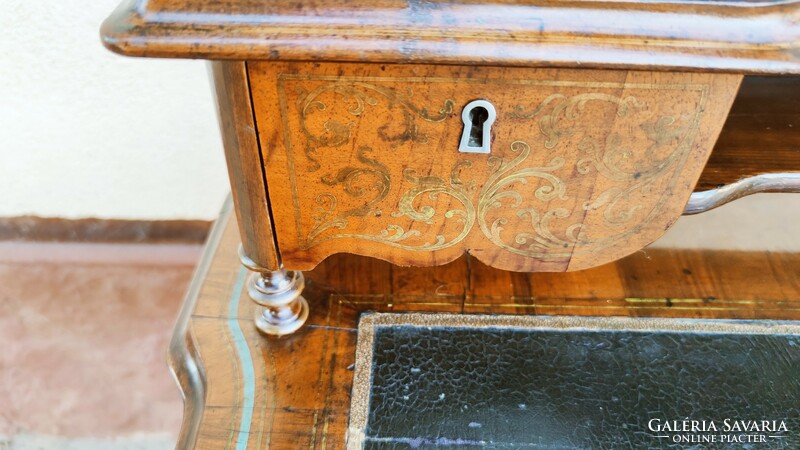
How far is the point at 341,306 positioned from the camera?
733 mm

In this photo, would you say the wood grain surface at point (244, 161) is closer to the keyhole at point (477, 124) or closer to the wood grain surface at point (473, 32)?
the wood grain surface at point (473, 32)

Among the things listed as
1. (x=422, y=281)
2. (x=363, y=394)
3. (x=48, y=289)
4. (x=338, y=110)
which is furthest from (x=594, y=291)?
(x=48, y=289)

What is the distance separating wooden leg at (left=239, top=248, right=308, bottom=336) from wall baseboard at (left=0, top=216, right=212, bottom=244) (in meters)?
0.60

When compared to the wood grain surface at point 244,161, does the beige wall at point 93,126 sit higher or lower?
lower

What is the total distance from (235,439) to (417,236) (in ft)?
0.89

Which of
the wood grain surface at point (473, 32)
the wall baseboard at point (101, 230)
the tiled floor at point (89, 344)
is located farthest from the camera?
the wall baseboard at point (101, 230)

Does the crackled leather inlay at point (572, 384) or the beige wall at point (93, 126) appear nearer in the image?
the crackled leather inlay at point (572, 384)

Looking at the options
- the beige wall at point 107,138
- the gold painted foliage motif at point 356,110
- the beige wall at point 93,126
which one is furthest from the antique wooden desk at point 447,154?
the beige wall at point 93,126

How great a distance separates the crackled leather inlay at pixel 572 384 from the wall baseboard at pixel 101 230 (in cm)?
68

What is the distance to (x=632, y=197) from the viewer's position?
0.53 m

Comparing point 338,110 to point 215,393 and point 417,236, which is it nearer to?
point 417,236

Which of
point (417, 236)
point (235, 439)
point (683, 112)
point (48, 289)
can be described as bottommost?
point (48, 289)

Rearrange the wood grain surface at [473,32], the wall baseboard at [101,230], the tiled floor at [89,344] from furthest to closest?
the wall baseboard at [101,230]
the tiled floor at [89,344]
the wood grain surface at [473,32]

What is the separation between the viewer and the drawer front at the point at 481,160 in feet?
1.50
